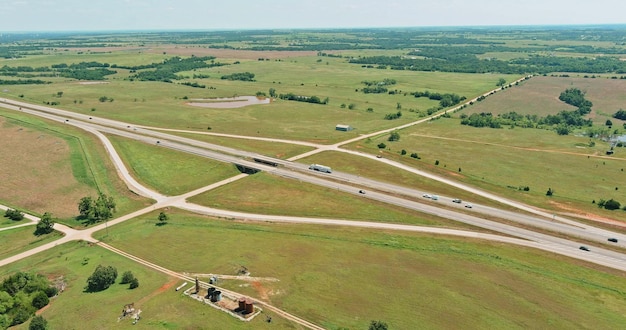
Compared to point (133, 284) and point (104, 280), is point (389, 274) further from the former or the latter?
point (104, 280)

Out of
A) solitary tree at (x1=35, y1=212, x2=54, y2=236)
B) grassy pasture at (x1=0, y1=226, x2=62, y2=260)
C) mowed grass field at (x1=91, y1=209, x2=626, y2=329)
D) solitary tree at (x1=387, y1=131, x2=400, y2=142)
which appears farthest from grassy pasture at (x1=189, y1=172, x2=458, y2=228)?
solitary tree at (x1=387, y1=131, x2=400, y2=142)

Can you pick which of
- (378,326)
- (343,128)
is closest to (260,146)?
(343,128)

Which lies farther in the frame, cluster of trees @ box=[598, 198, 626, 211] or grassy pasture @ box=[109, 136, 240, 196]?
grassy pasture @ box=[109, 136, 240, 196]

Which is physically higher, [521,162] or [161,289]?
[521,162]

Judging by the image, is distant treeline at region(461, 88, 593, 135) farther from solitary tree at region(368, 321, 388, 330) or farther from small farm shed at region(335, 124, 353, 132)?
solitary tree at region(368, 321, 388, 330)

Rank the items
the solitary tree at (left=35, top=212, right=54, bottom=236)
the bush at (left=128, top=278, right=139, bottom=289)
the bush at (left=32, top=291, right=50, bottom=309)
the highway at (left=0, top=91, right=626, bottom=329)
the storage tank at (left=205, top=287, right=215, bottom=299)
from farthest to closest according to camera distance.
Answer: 1. the solitary tree at (left=35, top=212, right=54, bottom=236)
2. the highway at (left=0, top=91, right=626, bottom=329)
3. the bush at (left=128, top=278, right=139, bottom=289)
4. the bush at (left=32, top=291, right=50, bottom=309)
5. the storage tank at (left=205, top=287, right=215, bottom=299)

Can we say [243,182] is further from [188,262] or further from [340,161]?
[188,262]
